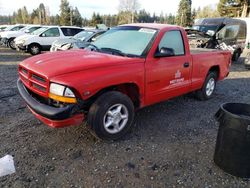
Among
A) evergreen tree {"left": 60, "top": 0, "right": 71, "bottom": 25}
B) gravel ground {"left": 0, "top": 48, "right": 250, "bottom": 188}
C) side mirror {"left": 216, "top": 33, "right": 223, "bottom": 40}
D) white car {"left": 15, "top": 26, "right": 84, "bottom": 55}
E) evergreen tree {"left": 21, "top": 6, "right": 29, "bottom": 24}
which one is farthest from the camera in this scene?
evergreen tree {"left": 21, "top": 6, "right": 29, "bottom": 24}

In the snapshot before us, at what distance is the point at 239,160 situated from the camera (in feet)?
10.1

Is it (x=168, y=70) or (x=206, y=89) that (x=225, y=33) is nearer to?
(x=206, y=89)

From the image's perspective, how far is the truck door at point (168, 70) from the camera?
166 inches

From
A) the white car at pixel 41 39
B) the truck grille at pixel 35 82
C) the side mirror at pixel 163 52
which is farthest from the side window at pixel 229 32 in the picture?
the truck grille at pixel 35 82

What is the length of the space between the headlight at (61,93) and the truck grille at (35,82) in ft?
0.35

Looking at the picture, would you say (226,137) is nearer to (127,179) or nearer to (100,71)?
(127,179)

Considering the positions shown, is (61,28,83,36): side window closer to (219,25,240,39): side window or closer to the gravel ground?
(219,25,240,39): side window

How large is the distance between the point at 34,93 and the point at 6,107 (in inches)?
71.0

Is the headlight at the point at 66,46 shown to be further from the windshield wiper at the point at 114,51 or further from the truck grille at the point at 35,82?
the truck grille at the point at 35,82

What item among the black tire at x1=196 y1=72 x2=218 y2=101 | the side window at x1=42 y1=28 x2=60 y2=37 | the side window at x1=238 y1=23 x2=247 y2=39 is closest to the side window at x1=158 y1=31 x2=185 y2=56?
the black tire at x1=196 y1=72 x2=218 y2=101

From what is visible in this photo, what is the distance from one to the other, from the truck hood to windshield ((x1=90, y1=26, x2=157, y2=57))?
27 centimetres

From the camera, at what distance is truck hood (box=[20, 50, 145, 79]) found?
3.35 metres

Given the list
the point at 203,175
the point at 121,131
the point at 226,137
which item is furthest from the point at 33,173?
the point at 226,137

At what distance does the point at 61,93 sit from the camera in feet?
10.4
